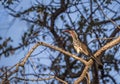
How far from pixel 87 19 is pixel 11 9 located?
127 cm

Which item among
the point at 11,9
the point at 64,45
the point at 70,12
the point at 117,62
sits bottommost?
the point at 117,62

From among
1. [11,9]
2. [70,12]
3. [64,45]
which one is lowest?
[64,45]

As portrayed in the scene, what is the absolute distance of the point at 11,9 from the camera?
5734 mm

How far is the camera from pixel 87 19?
5340 millimetres

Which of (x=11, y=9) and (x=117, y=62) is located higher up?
(x=11, y=9)

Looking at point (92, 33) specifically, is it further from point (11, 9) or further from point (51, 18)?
point (11, 9)

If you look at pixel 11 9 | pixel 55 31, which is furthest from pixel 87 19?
pixel 11 9

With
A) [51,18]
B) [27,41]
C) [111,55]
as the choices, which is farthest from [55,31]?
[111,55]

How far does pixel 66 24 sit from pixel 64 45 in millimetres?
329

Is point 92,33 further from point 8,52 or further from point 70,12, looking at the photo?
point 8,52

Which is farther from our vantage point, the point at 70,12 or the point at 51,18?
the point at 51,18

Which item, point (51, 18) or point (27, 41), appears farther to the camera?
point (51, 18)

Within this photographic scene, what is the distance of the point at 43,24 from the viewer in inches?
224

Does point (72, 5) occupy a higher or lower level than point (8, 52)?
higher
